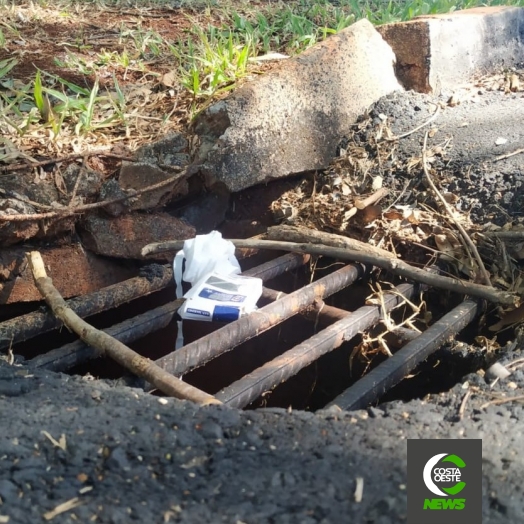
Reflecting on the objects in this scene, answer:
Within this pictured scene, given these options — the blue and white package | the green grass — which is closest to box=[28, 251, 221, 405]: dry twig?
the blue and white package

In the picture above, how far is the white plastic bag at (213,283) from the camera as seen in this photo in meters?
2.00

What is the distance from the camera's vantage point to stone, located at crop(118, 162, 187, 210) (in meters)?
2.38

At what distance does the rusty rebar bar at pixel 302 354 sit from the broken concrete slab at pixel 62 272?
0.94m

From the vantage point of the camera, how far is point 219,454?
1146 millimetres

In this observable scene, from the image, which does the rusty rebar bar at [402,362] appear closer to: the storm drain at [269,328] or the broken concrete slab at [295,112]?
the storm drain at [269,328]

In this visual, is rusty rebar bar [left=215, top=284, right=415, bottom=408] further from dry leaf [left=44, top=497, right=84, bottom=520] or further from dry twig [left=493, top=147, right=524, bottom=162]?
dry twig [left=493, top=147, right=524, bottom=162]

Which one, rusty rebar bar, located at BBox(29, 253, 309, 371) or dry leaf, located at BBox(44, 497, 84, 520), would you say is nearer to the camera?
dry leaf, located at BBox(44, 497, 84, 520)

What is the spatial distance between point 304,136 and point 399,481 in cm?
185

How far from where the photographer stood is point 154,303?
255cm

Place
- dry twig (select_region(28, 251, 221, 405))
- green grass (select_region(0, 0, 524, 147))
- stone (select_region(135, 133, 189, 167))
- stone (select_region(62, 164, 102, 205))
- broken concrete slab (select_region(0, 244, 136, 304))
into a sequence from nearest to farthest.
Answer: dry twig (select_region(28, 251, 221, 405))
broken concrete slab (select_region(0, 244, 136, 304))
stone (select_region(62, 164, 102, 205))
stone (select_region(135, 133, 189, 167))
green grass (select_region(0, 0, 524, 147))

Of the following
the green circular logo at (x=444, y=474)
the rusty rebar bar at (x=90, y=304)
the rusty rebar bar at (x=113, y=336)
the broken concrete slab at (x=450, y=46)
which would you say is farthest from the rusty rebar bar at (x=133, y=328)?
the broken concrete slab at (x=450, y=46)

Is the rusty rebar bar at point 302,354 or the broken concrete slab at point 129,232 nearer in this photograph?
the rusty rebar bar at point 302,354

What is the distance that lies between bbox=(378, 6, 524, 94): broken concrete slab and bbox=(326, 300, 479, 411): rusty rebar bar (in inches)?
60.9

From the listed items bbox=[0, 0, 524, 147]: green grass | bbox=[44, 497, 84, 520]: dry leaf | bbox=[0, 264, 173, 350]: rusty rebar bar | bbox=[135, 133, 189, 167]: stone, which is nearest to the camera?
bbox=[44, 497, 84, 520]: dry leaf
